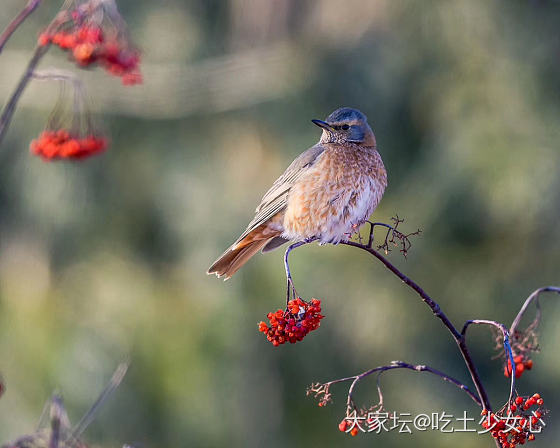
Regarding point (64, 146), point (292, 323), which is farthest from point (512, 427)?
point (64, 146)

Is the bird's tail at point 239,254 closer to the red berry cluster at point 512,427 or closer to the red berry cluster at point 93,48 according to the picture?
the red berry cluster at point 93,48

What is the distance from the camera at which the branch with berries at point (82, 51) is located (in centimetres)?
222

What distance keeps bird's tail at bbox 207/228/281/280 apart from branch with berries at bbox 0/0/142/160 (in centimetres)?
84

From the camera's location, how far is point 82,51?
99.7 inches

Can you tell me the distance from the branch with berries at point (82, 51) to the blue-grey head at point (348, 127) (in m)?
1.11

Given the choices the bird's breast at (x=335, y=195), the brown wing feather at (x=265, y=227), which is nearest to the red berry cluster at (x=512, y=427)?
the bird's breast at (x=335, y=195)

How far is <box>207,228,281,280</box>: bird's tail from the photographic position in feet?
12.4

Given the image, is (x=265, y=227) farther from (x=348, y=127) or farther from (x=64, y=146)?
(x=64, y=146)

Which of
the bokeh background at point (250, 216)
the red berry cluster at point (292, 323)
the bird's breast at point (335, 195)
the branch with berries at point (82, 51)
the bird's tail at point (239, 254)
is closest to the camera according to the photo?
the branch with berries at point (82, 51)

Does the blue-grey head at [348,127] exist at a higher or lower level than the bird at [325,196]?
higher

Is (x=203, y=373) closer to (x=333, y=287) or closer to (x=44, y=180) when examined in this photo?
(x=333, y=287)

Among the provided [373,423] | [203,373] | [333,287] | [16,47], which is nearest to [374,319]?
[333,287]

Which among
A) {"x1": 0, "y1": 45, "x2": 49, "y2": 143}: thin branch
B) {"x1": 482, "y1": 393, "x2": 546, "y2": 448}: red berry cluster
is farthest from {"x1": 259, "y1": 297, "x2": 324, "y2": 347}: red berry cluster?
{"x1": 0, "y1": 45, "x2": 49, "y2": 143}: thin branch

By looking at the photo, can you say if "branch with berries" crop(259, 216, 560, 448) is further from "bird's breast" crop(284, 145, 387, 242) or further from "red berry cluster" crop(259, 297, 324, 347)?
"bird's breast" crop(284, 145, 387, 242)
